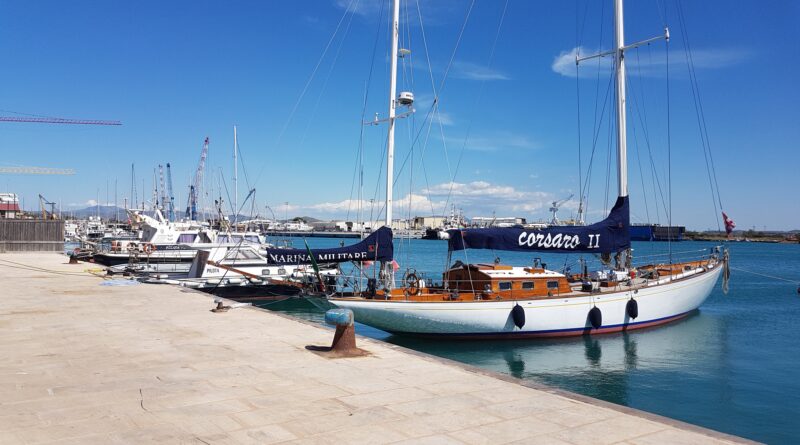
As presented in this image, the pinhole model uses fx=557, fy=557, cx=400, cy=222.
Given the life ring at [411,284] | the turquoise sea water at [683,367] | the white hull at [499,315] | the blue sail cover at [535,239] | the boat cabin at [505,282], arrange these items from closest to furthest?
1. the turquoise sea water at [683,367]
2. the white hull at [499,315]
3. the boat cabin at [505,282]
4. the life ring at [411,284]
5. the blue sail cover at [535,239]

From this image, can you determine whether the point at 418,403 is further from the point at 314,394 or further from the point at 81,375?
the point at 81,375

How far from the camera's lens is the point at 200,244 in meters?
38.6

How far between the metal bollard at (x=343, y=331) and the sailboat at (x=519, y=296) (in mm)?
7090

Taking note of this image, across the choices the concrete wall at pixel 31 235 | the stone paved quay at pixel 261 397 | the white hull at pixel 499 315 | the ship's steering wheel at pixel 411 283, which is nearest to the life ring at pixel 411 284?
the ship's steering wheel at pixel 411 283

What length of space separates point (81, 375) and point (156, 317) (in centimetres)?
628

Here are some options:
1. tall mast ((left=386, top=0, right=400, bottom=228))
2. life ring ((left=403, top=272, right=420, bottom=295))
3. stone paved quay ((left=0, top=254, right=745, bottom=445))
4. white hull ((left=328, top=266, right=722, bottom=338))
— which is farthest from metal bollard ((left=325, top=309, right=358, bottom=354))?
tall mast ((left=386, top=0, right=400, bottom=228))

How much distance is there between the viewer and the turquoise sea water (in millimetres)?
13070

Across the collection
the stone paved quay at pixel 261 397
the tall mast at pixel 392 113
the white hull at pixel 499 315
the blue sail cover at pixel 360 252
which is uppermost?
the tall mast at pixel 392 113

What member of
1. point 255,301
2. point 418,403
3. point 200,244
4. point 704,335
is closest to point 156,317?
point 418,403

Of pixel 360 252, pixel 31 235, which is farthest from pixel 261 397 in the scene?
pixel 31 235

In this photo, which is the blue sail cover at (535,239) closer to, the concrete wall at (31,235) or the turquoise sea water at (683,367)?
the turquoise sea water at (683,367)

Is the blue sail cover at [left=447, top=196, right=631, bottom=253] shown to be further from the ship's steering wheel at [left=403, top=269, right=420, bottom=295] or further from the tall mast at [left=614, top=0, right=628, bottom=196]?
the tall mast at [left=614, top=0, right=628, bottom=196]

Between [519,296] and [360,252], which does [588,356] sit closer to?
[519,296]

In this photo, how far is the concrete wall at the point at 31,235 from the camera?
44719 mm
